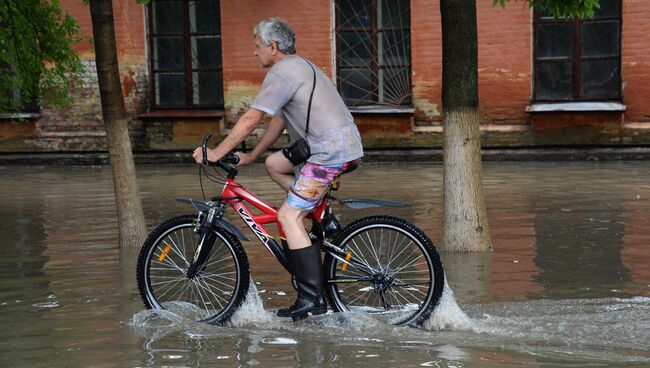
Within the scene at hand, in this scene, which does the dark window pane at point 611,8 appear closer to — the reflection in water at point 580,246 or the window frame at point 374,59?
the window frame at point 374,59

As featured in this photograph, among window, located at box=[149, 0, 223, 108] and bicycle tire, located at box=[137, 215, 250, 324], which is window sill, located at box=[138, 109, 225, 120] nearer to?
window, located at box=[149, 0, 223, 108]

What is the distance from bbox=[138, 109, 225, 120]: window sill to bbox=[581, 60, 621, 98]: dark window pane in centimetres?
589

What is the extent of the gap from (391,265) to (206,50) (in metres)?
13.6

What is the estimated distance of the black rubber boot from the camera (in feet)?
21.2

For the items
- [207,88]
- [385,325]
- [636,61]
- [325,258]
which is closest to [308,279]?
[325,258]

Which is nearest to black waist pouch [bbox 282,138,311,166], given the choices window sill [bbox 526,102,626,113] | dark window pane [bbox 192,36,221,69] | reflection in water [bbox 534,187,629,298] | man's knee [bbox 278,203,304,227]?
man's knee [bbox 278,203,304,227]

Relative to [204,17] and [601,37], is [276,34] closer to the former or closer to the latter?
[601,37]

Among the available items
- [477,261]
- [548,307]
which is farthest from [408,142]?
[548,307]

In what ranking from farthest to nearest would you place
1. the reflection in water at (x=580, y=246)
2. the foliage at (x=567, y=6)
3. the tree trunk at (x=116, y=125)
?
the tree trunk at (x=116, y=125) < the foliage at (x=567, y=6) < the reflection in water at (x=580, y=246)

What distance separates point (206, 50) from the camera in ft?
64.4

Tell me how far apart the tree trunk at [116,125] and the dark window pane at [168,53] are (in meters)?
10.1

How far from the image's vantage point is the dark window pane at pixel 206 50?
64.3 feet

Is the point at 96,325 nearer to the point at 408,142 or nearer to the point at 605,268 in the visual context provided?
the point at 605,268

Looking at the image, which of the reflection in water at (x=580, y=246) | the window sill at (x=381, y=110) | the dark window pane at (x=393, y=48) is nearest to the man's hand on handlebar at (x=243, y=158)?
the reflection in water at (x=580, y=246)
